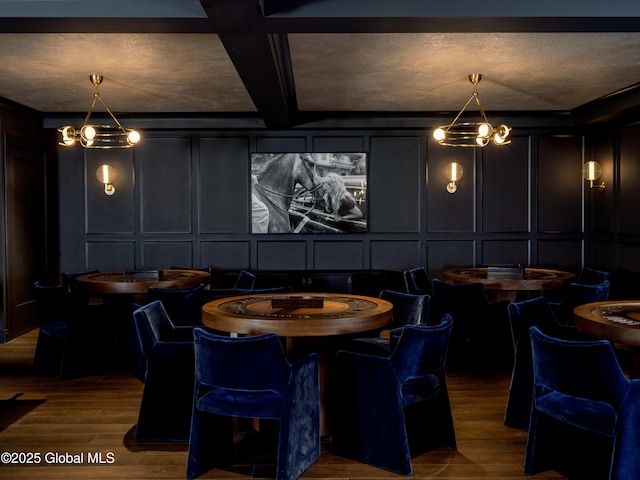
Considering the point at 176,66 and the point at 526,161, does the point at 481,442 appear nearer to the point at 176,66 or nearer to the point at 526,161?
the point at 176,66

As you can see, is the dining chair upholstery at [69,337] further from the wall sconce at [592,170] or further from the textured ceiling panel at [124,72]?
the wall sconce at [592,170]

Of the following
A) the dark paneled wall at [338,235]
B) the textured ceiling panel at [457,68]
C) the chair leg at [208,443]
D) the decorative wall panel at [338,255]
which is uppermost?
the textured ceiling panel at [457,68]

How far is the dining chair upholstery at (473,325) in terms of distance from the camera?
193 inches

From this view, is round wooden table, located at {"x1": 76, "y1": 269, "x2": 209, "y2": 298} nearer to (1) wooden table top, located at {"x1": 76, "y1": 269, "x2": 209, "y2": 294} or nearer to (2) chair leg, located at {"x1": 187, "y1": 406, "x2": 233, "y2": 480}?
(1) wooden table top, located at {"x1": 76, "y1": 269, "x2": 209, "y2": 294}

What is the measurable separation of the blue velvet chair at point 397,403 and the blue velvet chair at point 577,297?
79.0 inches

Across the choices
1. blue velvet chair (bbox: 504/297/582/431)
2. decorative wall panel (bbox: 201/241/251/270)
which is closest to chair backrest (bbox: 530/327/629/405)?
blue velvet chair (bbox: 504/297/582/431)

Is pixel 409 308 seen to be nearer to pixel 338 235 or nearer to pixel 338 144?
pixel 338 235

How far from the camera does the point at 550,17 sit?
3207mm

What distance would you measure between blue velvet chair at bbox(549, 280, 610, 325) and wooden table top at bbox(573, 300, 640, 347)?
939 mm

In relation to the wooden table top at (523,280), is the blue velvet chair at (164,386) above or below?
below

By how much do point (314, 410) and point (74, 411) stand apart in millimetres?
1996

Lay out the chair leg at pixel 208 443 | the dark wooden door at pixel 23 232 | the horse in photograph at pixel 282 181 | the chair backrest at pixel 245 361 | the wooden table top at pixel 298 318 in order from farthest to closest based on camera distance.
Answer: the horse in photograph at pixel 282 181 → the dark wooden door at pixel 23 232 → the wooden table top at pixel 298 318 → the chair leg at pixel 208 443 → the chair backrest at pixel 245 361

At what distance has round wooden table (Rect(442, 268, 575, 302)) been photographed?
509cm

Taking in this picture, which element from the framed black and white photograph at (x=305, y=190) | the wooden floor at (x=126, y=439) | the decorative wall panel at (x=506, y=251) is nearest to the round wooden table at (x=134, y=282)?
the wooden floor at (x=126, y=439)
